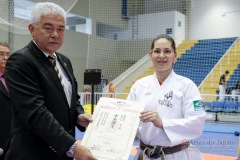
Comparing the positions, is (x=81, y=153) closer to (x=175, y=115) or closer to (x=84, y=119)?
(x=84, y=119)

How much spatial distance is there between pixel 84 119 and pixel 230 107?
26.7 ft

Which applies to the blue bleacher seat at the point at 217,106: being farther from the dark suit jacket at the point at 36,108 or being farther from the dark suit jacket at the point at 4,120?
the dark suit jacket at the point at 36,108


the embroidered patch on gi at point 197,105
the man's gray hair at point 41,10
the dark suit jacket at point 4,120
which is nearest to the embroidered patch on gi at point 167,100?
the embroidered patch on gi at point 197,105

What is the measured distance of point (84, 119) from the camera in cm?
173

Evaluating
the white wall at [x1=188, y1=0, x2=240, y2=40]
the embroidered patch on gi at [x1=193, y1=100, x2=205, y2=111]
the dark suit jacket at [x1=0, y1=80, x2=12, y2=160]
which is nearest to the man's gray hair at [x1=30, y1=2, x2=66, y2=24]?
the embroidered patch on gi at [x1=193, y1=100, x2=205, y2=111]

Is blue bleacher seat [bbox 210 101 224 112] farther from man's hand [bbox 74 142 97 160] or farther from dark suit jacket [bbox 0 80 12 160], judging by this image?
man's hand [bbox 74 142 97 160]

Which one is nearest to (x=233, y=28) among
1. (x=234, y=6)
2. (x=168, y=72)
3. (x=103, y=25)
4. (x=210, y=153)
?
(x=234, y=6)

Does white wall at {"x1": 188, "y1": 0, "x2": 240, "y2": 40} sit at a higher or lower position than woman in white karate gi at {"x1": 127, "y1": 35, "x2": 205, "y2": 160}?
higher

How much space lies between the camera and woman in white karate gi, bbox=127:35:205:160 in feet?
6.17

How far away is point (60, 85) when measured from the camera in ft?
5.14

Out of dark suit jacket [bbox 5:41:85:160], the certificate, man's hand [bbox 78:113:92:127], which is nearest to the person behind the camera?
dark suit jacket [bbox 5:41:85:160]

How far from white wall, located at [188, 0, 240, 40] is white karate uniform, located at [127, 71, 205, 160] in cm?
1293

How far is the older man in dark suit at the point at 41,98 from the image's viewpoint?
4.70 ft

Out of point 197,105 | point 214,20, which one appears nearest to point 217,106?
point 214,20
